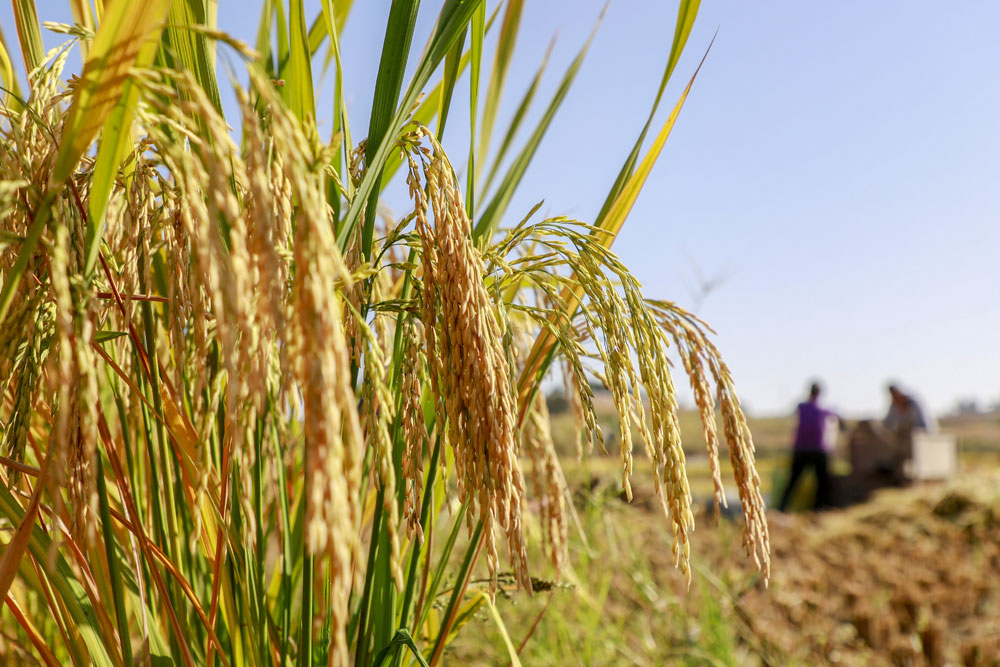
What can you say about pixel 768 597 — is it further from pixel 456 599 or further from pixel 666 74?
pixel 666 74

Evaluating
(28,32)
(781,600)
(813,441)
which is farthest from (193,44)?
(813,441)

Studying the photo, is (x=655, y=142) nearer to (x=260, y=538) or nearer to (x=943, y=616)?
(x=260, y=538)

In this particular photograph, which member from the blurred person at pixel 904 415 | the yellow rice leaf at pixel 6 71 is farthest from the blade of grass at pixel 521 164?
the blurred person at pixel 904 415

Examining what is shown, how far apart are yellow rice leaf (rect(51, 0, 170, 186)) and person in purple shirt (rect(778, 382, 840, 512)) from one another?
30.3 ft

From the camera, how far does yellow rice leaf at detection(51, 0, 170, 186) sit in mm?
578

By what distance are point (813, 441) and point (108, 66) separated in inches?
372

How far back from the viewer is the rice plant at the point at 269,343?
505mm

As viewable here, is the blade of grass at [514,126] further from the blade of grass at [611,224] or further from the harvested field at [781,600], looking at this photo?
the harvested field at [781,600]

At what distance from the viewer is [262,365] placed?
55 centimetres

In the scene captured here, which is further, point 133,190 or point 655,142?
point 655,142

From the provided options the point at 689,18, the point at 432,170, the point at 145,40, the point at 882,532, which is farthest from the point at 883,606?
the point at 145,40

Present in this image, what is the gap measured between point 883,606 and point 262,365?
150 inches

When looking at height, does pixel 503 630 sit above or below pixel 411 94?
below

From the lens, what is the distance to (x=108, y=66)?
0.59 metres
